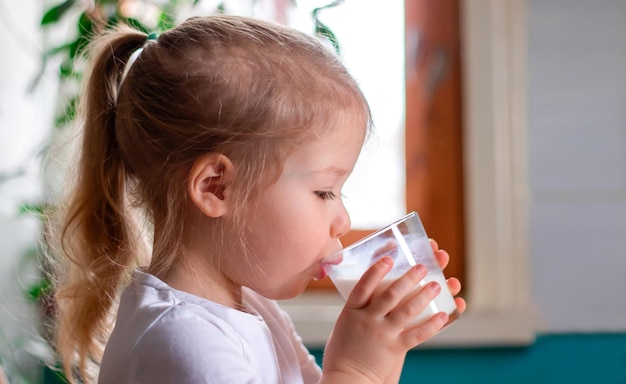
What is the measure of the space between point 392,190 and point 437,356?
404 mm

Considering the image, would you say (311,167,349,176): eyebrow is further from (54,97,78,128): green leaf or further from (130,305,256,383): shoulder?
(54,97,78,128): green leaf

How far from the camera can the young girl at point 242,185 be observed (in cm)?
83

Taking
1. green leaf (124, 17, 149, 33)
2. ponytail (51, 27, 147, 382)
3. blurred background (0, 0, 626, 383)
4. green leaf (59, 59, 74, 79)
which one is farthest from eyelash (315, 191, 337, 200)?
blurred background (0, 0, 626, 383)

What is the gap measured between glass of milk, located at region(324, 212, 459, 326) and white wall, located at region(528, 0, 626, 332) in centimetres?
103

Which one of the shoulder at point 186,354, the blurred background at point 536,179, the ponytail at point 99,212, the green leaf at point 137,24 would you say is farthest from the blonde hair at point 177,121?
the blurred background at point 536,179

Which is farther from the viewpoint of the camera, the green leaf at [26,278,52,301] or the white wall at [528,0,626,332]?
the white wall at [528,0,626,332]

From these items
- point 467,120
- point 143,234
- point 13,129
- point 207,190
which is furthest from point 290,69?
point 13,129

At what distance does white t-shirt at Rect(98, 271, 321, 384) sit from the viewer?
2.49 feet

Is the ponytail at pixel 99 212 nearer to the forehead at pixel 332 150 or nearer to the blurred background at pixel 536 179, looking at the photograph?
the forehead at pixel 332 150

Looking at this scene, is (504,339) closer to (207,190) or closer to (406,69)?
(406,69)

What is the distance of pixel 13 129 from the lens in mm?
1818

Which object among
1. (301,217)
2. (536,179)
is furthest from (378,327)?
(536,179)

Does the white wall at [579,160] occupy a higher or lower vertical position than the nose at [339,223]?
lower

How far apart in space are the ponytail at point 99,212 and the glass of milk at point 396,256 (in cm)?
29
